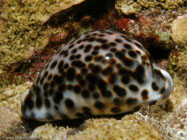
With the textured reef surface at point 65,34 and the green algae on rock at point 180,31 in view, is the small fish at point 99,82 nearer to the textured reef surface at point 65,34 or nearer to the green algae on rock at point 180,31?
the textured reef surface at point 65,34

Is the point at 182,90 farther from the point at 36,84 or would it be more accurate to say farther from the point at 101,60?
the point at 36,84

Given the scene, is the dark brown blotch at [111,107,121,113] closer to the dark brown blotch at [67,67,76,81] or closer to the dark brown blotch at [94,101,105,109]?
the dark brown blotch at [94,101,105,109]

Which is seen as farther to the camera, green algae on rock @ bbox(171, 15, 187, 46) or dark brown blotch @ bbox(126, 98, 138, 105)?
green algae on rock @ bbox(171, 15, 187, 46)

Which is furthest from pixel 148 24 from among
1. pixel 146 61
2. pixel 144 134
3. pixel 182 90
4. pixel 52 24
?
pixel 144 134

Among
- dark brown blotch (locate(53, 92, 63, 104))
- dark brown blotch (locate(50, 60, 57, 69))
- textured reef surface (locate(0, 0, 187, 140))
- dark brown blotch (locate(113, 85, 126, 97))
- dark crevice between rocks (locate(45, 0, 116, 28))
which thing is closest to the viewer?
dark brown blotch (locate(113, 85, 126, 97))

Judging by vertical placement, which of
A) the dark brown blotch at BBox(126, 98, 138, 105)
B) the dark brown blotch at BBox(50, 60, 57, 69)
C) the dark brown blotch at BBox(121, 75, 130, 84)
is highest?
the dark brown blotch at BBox(50, 60, 57, 69)

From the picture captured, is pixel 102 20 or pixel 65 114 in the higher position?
pixel 102 20

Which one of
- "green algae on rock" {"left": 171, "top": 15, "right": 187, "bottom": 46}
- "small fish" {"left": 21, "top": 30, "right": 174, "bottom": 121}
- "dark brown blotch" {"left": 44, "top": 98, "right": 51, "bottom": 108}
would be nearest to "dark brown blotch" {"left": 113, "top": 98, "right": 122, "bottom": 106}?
"small fish" {"left": 21, "top": 30, "right": 174, "bottom": 121}
